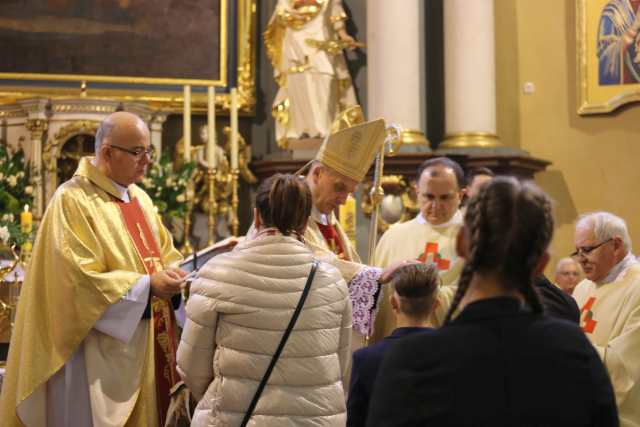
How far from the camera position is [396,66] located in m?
7.56

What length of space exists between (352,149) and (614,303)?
1.26 m

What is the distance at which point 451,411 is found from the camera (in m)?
1.79

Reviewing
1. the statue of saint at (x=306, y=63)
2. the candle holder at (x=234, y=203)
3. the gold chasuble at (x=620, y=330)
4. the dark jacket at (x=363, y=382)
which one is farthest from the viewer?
the statue of saint at (x=306, y=63)

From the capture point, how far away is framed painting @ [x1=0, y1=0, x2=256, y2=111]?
295 inches

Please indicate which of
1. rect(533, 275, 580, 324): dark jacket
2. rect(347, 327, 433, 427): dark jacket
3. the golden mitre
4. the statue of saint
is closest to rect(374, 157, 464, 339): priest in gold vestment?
the golden mitre

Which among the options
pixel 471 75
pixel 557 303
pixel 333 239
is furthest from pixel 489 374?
pixel 471 75

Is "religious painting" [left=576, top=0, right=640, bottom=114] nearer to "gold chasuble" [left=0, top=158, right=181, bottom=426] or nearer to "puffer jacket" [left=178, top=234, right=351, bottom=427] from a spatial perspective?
"gold chasuble" [left=0, top=158, right=181, bottom=426]

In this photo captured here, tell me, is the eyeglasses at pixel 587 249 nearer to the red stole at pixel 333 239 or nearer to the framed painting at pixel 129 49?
the red stole at pixel 333 239

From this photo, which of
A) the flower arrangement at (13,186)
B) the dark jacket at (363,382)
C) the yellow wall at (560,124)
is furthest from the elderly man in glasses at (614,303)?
the yellow wall at (560,124)

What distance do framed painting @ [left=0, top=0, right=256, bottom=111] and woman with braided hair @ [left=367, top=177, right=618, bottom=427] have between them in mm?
5941

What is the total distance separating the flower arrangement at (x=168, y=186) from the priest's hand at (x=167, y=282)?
8.80 ft

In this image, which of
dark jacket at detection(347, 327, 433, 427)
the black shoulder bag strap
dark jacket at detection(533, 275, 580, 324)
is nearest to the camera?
dark jacket at detection(347, 327, 433, 427)

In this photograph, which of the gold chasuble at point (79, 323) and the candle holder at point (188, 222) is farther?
the candle holder at point (188, 222)

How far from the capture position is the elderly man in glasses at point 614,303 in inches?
153
